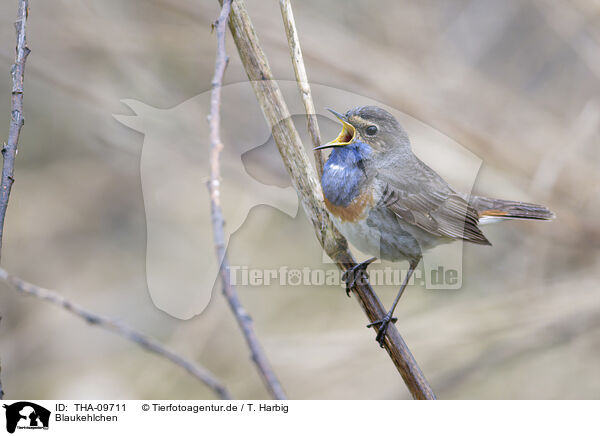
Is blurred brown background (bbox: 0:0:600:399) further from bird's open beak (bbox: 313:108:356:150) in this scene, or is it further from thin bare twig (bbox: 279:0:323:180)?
thin bare twig (bbox: 279:0:323:180)

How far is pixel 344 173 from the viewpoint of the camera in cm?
246

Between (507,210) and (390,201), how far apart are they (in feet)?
2.29

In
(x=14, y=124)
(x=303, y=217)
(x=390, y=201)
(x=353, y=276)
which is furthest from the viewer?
(x=303, y=217)

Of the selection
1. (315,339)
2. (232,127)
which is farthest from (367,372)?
(232,127)

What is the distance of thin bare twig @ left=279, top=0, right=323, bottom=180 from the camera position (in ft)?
6.95

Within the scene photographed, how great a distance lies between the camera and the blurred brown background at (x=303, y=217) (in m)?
3.04

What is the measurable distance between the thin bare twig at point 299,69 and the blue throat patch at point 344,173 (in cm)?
19

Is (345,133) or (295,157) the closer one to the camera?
(295,157)

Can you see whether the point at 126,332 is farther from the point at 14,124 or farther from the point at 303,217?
the point at 303,217

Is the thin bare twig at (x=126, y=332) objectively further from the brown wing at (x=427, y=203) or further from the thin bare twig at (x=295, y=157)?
the brown wing at (x=427, y=203)

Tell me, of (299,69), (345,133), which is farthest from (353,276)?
(299,69)

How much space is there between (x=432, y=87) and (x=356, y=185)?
132 centimetres

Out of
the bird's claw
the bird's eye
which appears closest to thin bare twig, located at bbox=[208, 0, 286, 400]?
the bird's claw
